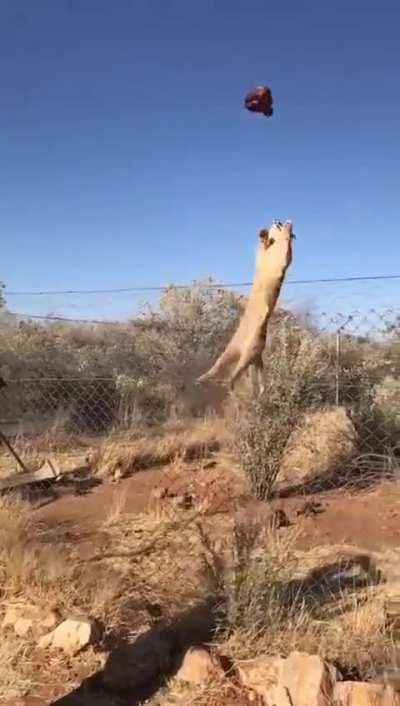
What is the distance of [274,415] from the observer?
252 inches

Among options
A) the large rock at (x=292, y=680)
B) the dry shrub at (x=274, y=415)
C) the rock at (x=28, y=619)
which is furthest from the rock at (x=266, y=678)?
the dry shrub at (x=274, y=415)

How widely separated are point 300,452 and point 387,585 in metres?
3.23

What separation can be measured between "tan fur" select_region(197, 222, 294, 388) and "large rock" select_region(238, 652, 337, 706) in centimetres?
397

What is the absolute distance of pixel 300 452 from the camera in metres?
7.54

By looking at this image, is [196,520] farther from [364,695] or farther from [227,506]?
[364,695]

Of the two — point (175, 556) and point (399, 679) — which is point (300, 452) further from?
point (399, 679)

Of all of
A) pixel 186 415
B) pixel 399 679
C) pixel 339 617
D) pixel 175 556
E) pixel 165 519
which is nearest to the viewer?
→ pixel 399 679

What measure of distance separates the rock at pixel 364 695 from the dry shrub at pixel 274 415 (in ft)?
10.9

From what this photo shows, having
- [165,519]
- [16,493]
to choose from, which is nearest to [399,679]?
[165,519]

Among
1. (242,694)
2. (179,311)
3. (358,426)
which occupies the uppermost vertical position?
(179,311)

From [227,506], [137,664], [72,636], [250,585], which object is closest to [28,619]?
[72,636]

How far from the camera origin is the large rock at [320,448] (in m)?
7.07

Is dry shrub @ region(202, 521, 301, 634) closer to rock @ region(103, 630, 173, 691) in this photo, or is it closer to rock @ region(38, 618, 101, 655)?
rock @ region(103, 630, 173, 691)

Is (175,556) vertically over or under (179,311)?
under
